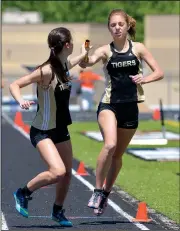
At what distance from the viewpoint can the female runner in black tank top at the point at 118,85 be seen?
11.3 metres

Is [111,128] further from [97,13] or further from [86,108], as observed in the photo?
[97,13]

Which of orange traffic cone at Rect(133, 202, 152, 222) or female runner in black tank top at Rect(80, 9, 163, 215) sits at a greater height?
female runner in black tank top at Rect(80, 9, 163, 215)

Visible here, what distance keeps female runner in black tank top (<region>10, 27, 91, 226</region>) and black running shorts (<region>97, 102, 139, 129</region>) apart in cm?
78

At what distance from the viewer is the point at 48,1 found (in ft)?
246

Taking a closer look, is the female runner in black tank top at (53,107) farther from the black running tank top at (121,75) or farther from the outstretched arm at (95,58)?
the black running tank top at (121,75)

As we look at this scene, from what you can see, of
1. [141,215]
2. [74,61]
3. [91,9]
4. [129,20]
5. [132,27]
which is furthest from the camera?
[91,9]

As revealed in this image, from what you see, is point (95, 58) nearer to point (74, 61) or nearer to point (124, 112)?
point (74, 61)

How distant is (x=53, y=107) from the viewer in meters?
10.8

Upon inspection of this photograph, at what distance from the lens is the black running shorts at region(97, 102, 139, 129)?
11.5 m

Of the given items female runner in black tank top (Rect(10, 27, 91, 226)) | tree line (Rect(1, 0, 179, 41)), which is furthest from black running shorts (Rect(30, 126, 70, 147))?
tree line (Rect(1, 0, 179, 41))

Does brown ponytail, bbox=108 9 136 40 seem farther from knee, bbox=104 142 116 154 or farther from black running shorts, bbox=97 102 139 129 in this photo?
knee, bbox=104 142 116 154

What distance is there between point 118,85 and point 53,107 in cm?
98

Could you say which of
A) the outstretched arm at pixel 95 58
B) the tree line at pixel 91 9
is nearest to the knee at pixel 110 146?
the outstretched arm at pixel 95 58

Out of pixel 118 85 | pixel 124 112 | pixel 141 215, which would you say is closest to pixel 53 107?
pixel 118 85
